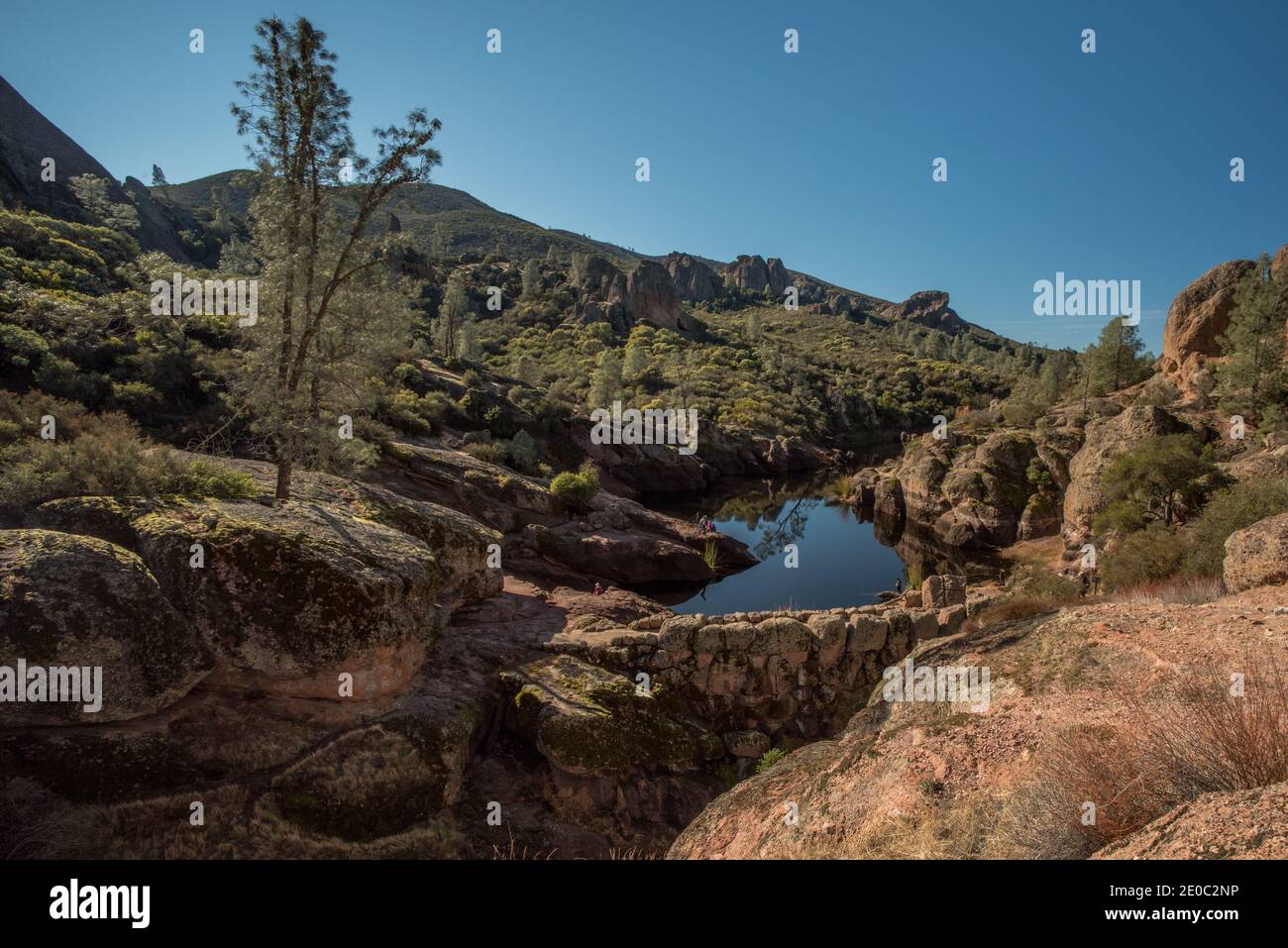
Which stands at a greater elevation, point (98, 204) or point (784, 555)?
point (98, 204)

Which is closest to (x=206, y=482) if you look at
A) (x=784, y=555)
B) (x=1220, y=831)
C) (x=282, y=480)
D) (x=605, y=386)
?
(x=282, y=480)

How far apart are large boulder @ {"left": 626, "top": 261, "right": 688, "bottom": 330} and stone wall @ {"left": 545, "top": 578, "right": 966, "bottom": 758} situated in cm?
9998

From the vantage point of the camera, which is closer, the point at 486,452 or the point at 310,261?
the point at 310,261

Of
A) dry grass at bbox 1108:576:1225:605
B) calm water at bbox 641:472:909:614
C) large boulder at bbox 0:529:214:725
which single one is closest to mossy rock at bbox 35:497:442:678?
large boulder at bbox 0:529:214:725

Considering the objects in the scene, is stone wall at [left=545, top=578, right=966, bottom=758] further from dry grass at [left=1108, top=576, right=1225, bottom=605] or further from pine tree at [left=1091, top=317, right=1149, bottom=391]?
pine tree at [left=1091, top=317, right=1149, bottom=391]

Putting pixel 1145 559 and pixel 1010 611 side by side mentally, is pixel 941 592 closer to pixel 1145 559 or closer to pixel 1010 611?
pixel 1010 611

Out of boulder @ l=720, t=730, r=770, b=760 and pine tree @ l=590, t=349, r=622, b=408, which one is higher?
pine tree @ l=590, t=349, r=622, b=408

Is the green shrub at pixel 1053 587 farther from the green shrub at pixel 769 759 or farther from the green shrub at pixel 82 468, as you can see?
the green shrub at pixel 82 468

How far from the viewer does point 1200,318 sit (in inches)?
1593

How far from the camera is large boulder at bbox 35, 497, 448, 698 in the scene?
830cm

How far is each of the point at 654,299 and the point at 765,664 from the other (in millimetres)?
105021

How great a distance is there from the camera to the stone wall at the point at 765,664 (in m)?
12.0
